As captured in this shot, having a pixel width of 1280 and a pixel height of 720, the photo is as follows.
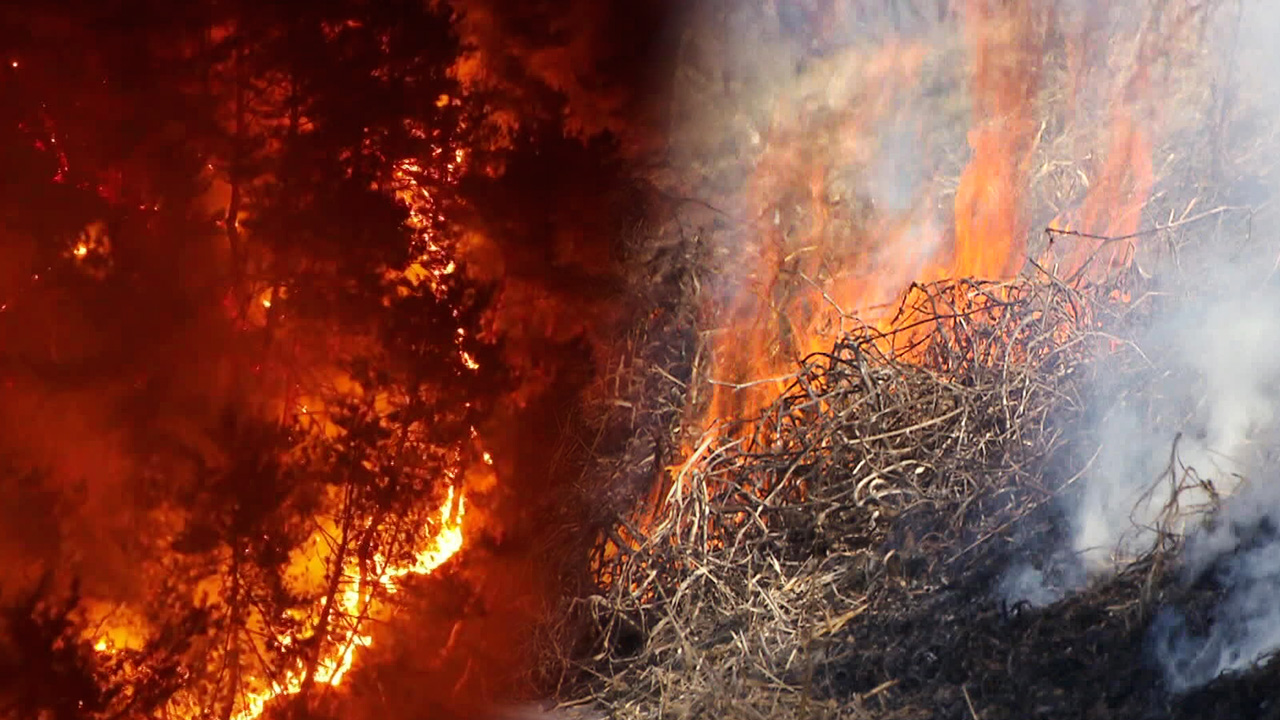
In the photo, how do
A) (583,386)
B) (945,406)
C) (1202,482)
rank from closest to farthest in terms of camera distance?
(1202,482)
(945,406)
(583,386)

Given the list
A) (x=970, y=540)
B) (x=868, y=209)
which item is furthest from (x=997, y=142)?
(x=970, y=540)

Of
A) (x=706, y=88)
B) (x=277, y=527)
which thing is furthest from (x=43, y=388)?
(x=706, y=88)

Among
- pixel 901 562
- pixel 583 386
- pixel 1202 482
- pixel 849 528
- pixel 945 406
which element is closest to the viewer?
pixel 1202 482

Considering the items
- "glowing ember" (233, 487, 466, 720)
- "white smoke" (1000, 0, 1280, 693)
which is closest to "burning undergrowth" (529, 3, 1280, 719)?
"white smoke" (1000, 0, 1280, 693)

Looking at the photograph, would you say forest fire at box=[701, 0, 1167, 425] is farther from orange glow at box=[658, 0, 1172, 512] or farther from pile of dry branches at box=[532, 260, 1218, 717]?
pile of dry branches at box=[532, 260, 1218, 717]

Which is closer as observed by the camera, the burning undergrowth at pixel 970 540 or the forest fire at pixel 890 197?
the burning undergrowth at pixel 970 540

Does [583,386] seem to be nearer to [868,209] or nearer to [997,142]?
[868,209]

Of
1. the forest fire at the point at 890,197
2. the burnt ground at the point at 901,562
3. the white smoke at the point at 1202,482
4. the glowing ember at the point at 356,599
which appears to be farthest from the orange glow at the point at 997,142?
the glowing ember at the point at 356,599

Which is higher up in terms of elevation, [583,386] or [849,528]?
[583,386]

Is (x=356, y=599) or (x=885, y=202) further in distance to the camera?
(x=885, y=202)

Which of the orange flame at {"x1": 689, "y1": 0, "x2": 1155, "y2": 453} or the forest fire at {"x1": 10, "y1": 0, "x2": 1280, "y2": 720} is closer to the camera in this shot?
the forest fire at {"x1": 10, "y1": 0, "x2": 1280, "y2": 720}

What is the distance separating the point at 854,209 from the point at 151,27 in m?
3.49

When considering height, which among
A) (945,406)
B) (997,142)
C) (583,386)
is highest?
(997,142)

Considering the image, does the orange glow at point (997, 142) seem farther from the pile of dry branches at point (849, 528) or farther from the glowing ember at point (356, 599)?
the glowing ember at point (356, 599)
